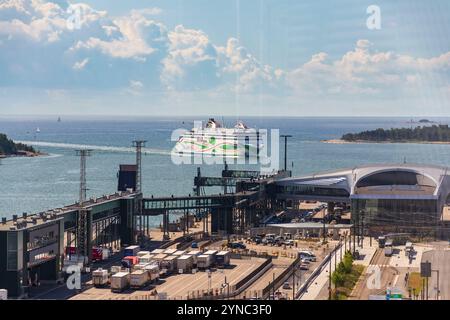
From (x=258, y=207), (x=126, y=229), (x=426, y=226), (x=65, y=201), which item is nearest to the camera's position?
(x=126, y=229)

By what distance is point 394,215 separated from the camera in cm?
1347

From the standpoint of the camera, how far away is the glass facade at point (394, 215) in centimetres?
1323

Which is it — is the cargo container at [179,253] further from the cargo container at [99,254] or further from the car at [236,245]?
the car at [236,245]

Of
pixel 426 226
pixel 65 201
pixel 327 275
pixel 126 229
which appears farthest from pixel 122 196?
pixel 65 201

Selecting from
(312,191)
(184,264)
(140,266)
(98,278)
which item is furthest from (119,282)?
(312,191)

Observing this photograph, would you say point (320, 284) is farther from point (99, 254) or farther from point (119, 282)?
point (99, 254)

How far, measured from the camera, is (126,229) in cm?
1166

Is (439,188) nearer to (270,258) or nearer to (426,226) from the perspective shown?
(426,226)

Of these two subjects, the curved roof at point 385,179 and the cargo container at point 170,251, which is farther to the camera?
the curved roof at point 385,179

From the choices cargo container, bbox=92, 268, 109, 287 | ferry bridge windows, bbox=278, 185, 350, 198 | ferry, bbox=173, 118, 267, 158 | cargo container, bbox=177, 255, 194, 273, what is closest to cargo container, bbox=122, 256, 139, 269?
cargo container, bbox=177, 255, 194, 273

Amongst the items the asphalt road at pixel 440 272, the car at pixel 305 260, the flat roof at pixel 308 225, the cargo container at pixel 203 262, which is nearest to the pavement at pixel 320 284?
the car at pixel 305 260

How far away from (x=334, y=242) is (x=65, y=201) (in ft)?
28.8
